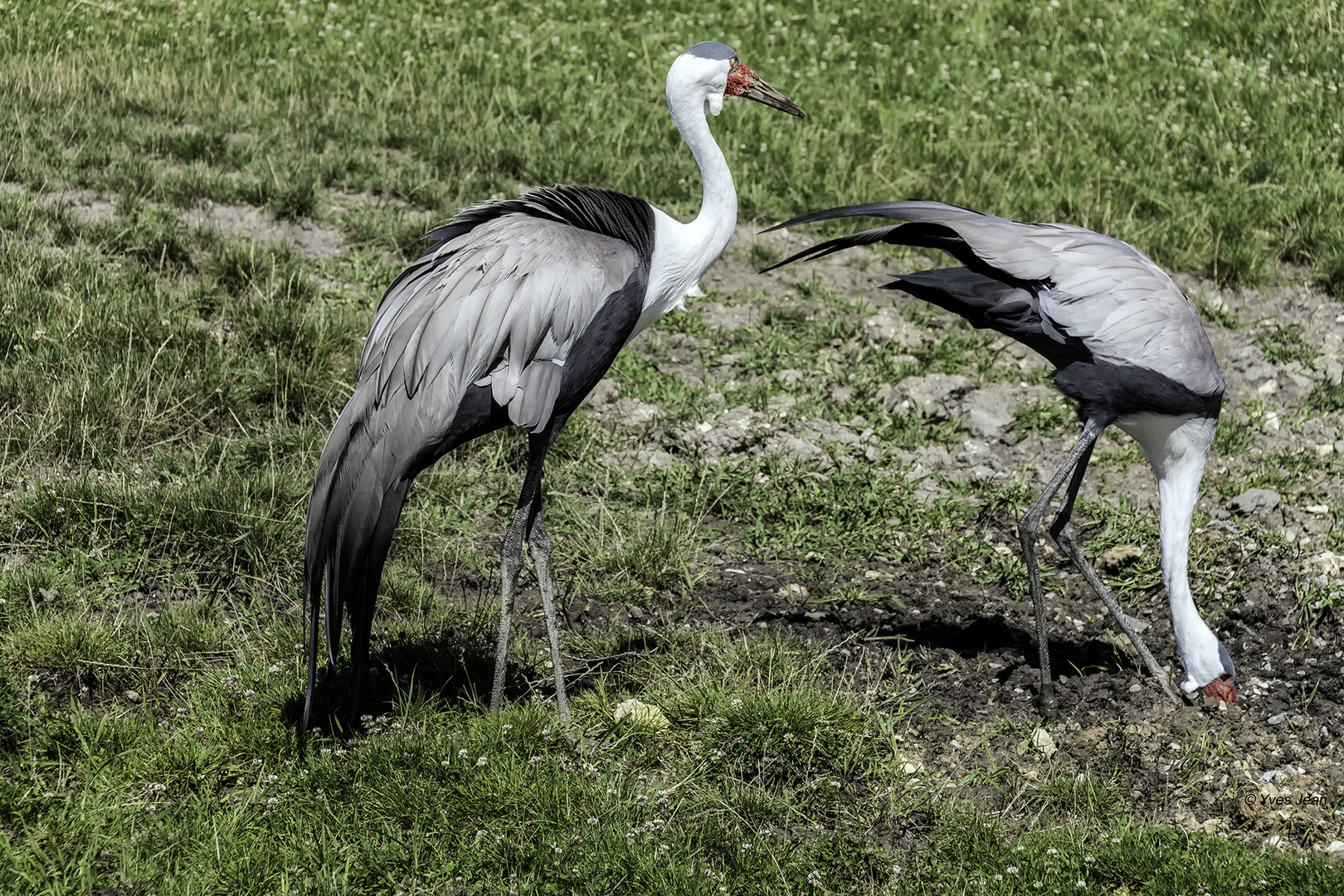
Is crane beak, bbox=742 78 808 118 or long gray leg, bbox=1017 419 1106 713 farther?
crane beak, bbox=742 78 808 118

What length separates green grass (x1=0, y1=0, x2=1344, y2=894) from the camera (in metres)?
3.33

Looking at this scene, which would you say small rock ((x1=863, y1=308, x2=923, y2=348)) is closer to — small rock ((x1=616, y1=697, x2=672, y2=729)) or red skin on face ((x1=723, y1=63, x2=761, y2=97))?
red skin on face ((x1=723, y1=63, x2=761, y2=97))

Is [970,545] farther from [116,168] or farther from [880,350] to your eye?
[116,168]

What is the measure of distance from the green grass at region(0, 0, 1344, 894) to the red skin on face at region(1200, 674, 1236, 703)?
60 cm

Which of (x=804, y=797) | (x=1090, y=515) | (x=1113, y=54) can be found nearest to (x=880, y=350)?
(x=1090, y=515)

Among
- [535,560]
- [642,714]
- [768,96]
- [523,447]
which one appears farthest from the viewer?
[523,447]

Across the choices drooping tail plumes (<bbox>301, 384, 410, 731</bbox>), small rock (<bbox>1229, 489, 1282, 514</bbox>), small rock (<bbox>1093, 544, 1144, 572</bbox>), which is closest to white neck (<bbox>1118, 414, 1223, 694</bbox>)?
small rock (<bbox>1093, 544, 1144, 572</bbox>)

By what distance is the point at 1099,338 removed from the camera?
4137 mm

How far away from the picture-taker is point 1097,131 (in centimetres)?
777

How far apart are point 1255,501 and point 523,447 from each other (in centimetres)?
313

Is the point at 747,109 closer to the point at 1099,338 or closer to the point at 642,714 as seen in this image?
the point at 1099,338

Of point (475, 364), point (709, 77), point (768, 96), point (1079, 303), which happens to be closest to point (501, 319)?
point (475, 364)

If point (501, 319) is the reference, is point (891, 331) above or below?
below

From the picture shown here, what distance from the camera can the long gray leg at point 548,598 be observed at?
12.7 feet
